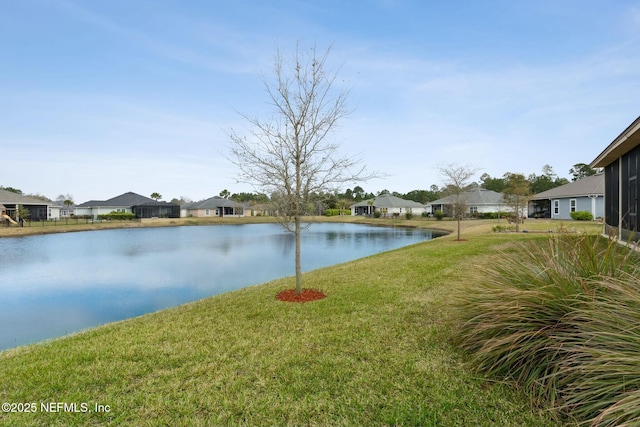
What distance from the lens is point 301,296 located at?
7.19 meters

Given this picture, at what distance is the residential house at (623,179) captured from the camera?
30.6 ft

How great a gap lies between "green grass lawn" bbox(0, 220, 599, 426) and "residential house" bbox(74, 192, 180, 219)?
198ft

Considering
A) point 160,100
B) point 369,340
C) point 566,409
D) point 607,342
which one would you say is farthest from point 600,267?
point 160,100

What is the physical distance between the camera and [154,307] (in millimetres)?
9391

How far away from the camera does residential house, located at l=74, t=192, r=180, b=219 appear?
59500 millimetres

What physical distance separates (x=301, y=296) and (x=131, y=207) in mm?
64177

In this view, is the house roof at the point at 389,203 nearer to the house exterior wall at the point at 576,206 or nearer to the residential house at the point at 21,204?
the house exterior wall at the point at 576,206

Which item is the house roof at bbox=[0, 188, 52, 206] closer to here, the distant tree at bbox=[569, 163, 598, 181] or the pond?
the pond

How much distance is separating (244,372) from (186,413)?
818 mm

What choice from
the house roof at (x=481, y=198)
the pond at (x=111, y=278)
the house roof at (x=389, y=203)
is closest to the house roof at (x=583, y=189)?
the house roof at (x=481, y=198)

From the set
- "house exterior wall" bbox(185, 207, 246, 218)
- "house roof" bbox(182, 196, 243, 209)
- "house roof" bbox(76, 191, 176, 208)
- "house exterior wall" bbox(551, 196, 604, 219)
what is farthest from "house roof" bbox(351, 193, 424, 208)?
"house roof" bbox(76, 191, 176, 208)

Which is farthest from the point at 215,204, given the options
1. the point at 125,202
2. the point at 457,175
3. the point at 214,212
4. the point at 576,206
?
the point at 576,206

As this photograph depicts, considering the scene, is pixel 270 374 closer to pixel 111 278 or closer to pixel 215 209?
pixel 111 278

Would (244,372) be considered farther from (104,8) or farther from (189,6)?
(104,8)
